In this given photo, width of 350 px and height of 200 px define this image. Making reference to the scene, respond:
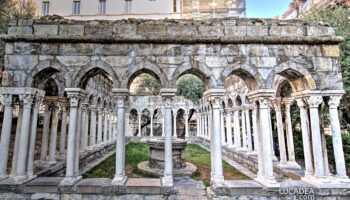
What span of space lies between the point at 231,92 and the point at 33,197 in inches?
390

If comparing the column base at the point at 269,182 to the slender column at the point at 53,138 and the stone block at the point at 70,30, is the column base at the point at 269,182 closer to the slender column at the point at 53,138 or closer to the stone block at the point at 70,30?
the stone block at the point at 70,30

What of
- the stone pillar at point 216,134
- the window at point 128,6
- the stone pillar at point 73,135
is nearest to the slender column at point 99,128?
the stone pillar at point 73,135

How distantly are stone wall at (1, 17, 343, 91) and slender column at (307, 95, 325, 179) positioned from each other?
16.3 inches

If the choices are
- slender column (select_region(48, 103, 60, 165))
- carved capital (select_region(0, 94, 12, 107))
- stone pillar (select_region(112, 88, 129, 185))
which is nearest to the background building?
slender column (select_region(48, 103, 60, 165))

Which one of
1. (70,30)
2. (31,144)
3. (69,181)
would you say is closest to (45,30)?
(70,30)

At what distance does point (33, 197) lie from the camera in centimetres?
486

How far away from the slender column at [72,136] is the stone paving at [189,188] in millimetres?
3134

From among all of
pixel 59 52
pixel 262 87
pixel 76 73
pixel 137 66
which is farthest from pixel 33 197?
pixel 262 87

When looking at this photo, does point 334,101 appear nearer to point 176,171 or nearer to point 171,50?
point 171,50

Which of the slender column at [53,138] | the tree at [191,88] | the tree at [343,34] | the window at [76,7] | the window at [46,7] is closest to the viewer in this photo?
the slender column at [53,138]

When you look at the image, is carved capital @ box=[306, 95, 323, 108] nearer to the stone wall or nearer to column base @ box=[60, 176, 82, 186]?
the stone wall

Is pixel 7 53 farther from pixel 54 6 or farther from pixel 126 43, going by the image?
pixel 54 6

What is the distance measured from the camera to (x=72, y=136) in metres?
5.38

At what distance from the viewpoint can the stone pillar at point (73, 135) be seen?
5.23 m
